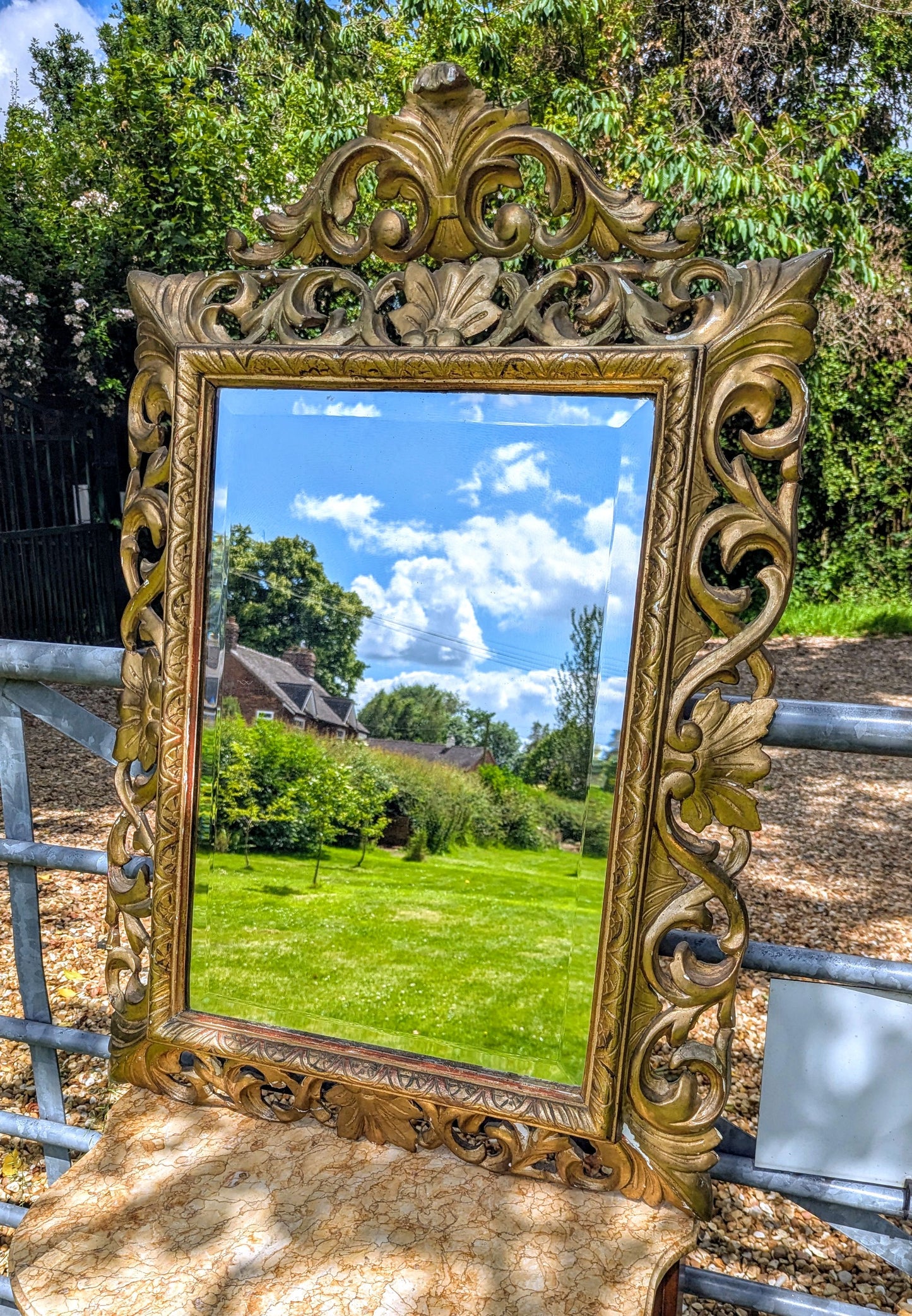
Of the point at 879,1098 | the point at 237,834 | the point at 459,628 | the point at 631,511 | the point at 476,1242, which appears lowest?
the point at 476,1242

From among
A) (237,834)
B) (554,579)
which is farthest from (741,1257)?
(554,579)

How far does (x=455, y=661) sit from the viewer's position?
4.09 ft

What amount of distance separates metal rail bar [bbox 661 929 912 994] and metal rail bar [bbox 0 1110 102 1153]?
1.16 meters

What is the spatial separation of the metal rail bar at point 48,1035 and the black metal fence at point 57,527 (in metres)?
5.47

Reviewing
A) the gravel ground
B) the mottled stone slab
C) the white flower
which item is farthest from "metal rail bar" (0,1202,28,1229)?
the white flower

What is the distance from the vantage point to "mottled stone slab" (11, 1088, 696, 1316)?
1.07 m

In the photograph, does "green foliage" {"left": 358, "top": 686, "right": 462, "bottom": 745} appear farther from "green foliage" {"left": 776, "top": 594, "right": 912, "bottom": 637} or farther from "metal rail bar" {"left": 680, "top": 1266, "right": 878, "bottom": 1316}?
"green foliage" {"left": 776, "top": 594, "right": 912, "bottom": 637}

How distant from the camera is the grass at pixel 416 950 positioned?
48.2 inches

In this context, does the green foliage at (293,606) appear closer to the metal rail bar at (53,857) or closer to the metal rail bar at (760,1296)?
the metal rail bar at (53,857)

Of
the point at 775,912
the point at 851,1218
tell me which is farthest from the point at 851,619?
the point at 851,1218

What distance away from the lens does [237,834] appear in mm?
1362

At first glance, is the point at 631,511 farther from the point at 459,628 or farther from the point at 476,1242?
the point at 476,1242

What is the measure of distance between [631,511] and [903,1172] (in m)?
1.00

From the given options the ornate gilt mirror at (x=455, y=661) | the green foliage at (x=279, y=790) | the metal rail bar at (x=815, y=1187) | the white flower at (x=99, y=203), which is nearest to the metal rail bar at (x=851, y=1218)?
the metal rail bar at (x=815, y=1187)
